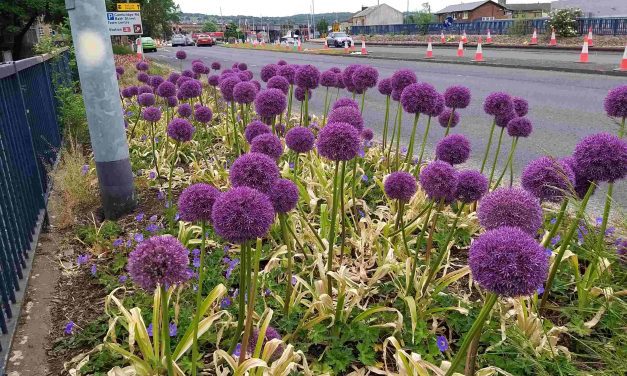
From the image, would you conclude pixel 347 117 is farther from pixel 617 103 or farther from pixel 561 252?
pixel 617 103

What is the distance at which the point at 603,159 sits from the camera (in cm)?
218

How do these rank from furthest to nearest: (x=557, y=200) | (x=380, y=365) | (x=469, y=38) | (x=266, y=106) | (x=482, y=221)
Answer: (x=469, y=38) < (x=266, y=106) < (x=380, y=365) < (x=557, y=200) < (x=482, y=221)

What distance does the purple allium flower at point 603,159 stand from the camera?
2172mm

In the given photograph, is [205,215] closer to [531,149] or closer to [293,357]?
[293,357]

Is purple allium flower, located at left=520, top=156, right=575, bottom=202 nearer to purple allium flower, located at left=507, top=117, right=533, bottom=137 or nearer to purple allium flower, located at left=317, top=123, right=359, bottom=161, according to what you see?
purple allium flower, located at left=317, top=123, right=359, bottom=161

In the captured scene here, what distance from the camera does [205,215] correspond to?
2076 mm

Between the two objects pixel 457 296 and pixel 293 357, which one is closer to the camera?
pixel 293 357

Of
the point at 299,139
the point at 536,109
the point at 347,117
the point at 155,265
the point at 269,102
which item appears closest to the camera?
the point at 155,265

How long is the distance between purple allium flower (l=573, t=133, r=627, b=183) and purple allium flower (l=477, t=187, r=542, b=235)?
476 millimetres

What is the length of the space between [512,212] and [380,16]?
118 meters

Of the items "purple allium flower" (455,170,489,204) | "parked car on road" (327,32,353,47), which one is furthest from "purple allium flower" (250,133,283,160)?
"parked car on road" (327,32,353,47)

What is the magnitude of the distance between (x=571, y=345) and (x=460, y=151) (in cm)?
124

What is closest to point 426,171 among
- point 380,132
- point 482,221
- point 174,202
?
point 482,221

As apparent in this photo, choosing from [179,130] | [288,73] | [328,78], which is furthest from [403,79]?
[179,130]
